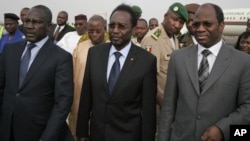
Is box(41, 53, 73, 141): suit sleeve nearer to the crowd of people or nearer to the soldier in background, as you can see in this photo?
the crowd of people

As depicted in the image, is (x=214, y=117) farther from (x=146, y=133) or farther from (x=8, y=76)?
(x=8, y=76)

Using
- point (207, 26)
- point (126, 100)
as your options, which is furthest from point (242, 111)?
point (126, 100)

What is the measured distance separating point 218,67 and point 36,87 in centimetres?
164

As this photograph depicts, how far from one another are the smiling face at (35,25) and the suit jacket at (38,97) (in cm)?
12

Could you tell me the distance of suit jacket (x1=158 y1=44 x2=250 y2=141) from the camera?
92.8 inches

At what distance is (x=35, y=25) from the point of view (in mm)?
2926

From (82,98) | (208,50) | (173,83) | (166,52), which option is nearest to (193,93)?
(173,83)

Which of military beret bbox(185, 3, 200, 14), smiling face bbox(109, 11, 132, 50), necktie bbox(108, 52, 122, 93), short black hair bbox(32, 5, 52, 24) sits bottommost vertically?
necktie bbox(108, 52, 122, 93)

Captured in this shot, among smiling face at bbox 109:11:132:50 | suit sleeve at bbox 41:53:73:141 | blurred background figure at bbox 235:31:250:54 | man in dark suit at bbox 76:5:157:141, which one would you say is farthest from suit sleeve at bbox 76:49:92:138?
blurred background figure at bbox 235:31:250:54

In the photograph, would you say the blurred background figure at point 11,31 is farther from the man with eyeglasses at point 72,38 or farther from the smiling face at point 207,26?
the smiling face at point 207,26

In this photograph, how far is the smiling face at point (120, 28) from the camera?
2.88 m

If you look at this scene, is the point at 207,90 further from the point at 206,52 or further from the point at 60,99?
the point at 60,99

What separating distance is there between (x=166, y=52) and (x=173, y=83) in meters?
1.40

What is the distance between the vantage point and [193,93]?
2.46 m
